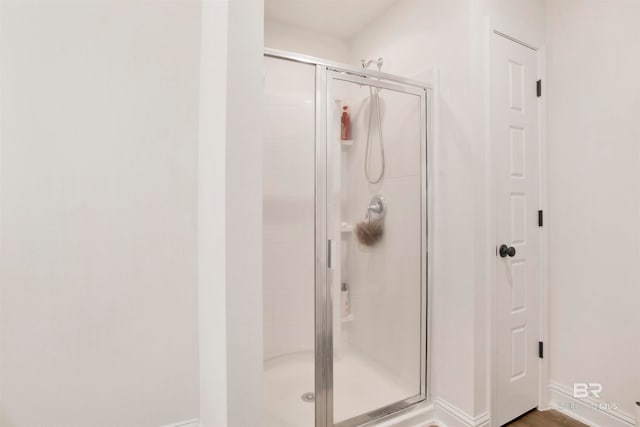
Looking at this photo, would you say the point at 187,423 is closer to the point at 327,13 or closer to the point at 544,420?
the point at 544,420

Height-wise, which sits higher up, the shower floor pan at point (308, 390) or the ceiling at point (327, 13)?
the ceiling at point (327, 13)

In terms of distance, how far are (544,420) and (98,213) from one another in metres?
2.55

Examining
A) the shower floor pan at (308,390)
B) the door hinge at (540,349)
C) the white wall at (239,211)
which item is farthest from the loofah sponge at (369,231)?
the door hinge at (540,349)

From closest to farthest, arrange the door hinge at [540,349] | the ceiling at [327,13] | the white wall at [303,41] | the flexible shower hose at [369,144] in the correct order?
the flexible shower hose at [369,144] → the door hinge at [540,349] → the ceiling at [327,13] → the white wall at [303,41]

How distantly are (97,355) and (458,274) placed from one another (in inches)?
69.4

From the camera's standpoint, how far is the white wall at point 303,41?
8.02 ft

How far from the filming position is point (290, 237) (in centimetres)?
165

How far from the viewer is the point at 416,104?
73.4 inches

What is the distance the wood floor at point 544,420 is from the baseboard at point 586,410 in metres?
0.04

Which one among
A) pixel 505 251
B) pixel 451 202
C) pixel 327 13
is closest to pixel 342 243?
pixel 451 202

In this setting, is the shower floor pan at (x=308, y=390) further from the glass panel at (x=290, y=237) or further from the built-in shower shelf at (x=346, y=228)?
the built-in shower shelf at (x=346, y=228)

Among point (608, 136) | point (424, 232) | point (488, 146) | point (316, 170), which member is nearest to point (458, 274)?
point (424, 232)

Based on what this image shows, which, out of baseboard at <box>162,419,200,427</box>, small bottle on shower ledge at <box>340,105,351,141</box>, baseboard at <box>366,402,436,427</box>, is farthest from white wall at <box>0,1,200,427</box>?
baseboard at <box>366,402,436,427</box>

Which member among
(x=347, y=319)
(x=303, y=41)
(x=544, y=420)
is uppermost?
(x=303, y=41)
